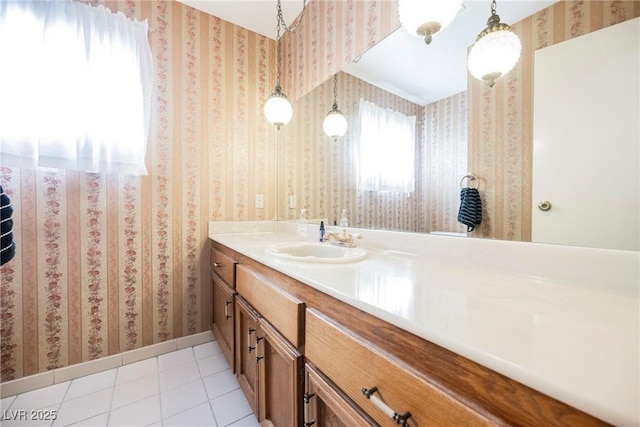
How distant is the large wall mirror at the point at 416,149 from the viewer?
0.91 m

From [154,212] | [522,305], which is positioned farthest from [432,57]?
[154,212]

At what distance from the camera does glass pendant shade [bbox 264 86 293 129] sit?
1.86 m

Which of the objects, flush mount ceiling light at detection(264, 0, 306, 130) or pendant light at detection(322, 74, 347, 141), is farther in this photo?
flush mount ceiling light at detection(264, 0, 306, 130)

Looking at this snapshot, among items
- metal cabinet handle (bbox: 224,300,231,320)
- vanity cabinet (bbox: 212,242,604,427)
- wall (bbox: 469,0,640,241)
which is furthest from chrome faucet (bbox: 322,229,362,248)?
metal cabinet handle (bbox: 224,300,231,320)

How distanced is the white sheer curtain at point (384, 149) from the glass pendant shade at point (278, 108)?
0.64m

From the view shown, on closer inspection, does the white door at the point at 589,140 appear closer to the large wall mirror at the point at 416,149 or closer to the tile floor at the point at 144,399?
the large wall mirror at the point at 416,149

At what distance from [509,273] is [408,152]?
65 centimetres

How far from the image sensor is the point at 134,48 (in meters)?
1.61

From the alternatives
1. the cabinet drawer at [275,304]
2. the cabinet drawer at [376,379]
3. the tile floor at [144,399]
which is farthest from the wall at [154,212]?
the cabinet drawer at [376,379]

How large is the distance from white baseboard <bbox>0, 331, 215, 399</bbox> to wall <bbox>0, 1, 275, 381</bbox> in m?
0.04

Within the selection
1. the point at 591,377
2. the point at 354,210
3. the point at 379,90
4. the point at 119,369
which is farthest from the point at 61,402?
the point at 379,90


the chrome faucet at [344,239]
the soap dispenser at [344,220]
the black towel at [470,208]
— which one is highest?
the black towel at [470,208]

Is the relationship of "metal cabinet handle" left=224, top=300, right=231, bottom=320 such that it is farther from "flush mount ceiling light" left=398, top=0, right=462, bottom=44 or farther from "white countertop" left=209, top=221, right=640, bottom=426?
"flush mount ceiling light" left=398, top=0, right=462, bottom=44

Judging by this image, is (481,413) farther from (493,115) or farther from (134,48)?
(134,48)
